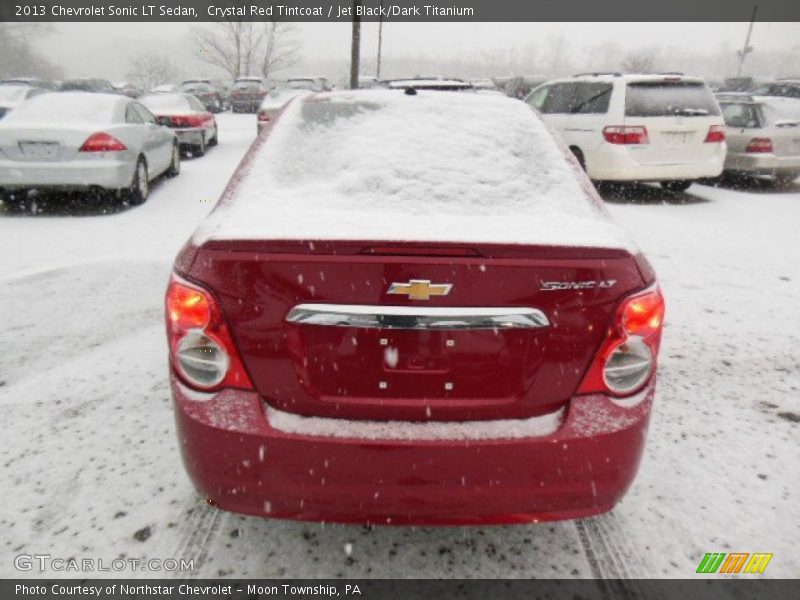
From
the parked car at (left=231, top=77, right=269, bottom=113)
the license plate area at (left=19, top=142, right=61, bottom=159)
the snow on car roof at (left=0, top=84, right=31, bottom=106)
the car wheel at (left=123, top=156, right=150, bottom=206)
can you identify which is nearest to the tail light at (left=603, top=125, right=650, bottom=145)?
the car wheel at (left=123, top=156, right=150, bottom=206)

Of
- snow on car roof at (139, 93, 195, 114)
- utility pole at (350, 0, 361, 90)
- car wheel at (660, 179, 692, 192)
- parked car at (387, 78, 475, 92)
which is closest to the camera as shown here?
parked car at (387, 78, 475, 92)

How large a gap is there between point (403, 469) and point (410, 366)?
0.97 ft

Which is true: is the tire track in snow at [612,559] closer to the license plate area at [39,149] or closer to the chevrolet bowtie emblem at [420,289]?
the chevrolet bowtie emblem at [420,289]

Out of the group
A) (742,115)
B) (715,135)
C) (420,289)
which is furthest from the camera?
(742,115)

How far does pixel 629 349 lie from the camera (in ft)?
6.16

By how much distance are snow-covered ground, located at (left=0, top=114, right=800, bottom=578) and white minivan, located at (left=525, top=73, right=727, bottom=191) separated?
3.60 metres

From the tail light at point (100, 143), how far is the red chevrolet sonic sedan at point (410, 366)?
640 centimetres

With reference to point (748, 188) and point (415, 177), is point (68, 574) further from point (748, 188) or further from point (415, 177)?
point (748, 188)

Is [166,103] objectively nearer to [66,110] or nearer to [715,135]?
[66,110]

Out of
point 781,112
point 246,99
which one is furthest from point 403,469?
point 246,99

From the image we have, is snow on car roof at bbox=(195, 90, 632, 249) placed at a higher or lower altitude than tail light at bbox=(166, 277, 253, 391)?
higher

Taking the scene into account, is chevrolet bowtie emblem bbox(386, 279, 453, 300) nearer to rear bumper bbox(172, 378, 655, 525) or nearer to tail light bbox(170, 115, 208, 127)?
rear bumper bbox(172, 378, 655, 525)

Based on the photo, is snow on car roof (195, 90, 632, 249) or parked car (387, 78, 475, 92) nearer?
snow on car roof (195, 90, 632, 249)

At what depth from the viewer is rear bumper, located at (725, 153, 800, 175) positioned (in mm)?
10297
